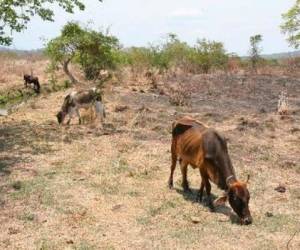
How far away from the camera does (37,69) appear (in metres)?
42.6

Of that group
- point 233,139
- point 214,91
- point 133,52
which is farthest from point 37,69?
point 233,139

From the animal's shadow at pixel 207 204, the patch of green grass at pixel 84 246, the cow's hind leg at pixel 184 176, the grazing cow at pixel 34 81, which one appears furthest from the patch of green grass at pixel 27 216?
the grazing cow at pixel 34 81

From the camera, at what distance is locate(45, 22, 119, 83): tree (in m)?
25.9

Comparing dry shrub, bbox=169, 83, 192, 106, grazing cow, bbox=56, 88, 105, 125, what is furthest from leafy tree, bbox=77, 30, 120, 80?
grazing cow, bbox=56, 88, 105, 125

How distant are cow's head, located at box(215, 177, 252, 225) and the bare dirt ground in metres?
0.18

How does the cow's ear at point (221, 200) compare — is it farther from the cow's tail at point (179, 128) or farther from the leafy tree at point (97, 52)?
the leafy tree at point (97, 52)

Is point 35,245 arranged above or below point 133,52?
below

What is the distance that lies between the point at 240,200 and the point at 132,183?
3043 mm

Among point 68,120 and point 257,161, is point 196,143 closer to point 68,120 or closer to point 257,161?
point 257,161

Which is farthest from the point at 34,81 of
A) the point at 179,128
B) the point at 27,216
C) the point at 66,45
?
the point at 27,216

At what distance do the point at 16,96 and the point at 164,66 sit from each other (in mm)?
10250

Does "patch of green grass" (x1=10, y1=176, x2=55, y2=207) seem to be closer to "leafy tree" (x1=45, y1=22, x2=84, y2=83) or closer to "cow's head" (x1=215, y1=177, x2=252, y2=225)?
"cow's head" (x1=215, y1=177, x2=252, y2=225)

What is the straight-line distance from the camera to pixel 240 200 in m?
8.95

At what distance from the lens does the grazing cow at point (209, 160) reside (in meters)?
9.04
